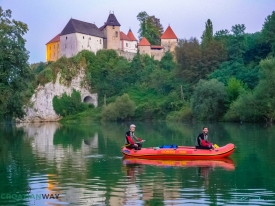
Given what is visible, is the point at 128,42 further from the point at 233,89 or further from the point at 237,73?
the point at 233,89

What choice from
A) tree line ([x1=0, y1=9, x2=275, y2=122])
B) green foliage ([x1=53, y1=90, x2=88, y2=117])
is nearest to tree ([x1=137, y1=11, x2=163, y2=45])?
tree line ([x1=0, y1=9, x2=275, y2=122])

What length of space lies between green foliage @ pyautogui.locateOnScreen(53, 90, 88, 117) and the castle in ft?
25.9

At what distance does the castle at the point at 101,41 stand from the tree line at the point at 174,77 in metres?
1.82

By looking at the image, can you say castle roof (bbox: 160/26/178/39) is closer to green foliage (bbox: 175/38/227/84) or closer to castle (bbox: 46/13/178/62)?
castle (bbox: 46/13/178/62)

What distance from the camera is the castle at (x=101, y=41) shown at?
8338 centimetres

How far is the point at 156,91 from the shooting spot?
8112 centimetres

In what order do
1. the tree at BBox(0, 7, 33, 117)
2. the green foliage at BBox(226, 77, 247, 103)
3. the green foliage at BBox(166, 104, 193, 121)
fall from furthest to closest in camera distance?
the green foliage at BBox(166, 104, 193, 121), the green foliage at BBox(226, 77, 247, 103), the tree at BBox(0, 7, 33, 117)

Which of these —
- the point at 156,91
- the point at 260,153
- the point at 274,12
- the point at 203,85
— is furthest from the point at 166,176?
the point at 156,91

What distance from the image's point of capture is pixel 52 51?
9038 cm

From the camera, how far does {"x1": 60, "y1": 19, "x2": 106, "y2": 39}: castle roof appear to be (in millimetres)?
82562

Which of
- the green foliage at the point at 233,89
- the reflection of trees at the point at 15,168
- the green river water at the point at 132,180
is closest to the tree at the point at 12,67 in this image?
the reflection of trees at the point at 15,168

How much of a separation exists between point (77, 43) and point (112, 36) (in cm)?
767

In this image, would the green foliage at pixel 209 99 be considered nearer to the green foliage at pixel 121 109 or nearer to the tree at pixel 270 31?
the tree at pixel 270 31

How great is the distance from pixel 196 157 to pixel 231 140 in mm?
10653
